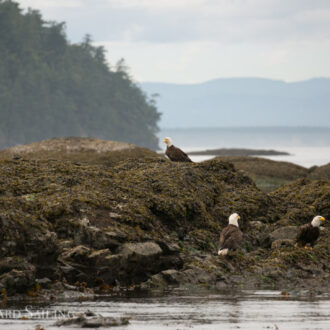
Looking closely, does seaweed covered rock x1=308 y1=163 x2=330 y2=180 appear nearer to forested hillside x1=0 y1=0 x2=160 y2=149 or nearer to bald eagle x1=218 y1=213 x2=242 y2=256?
bald eagle x1=218 y1=213 x2=242 y2=256

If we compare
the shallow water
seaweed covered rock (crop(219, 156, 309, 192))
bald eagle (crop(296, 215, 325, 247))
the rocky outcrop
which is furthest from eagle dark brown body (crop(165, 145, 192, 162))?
seaweed covered rock (crop(219, 156, 309, 192))

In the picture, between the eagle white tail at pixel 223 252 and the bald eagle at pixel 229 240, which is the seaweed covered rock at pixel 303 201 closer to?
the bald eagle at pixel 229 240

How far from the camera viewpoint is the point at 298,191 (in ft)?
67.5

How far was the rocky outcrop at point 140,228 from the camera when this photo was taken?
13.1 m

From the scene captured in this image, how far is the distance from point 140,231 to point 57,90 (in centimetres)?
12394

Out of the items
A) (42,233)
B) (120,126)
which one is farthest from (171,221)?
(120,126)

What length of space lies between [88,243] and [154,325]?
3989mm

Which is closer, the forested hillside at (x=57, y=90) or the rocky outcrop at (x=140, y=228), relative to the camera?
the rocky outcrop at (x=140, y=228)

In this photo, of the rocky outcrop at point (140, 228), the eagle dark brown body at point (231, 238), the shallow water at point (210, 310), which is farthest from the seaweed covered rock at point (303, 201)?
the shallow water at point (210, 310)

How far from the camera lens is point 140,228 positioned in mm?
15188

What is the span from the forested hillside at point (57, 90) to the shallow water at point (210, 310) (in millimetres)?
108300

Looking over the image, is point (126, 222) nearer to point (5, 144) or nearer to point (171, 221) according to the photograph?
point (171, 221)

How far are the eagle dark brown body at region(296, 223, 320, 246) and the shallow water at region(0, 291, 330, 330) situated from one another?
9.33 ft

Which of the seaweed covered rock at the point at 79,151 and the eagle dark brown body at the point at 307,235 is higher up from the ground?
the seaweed covered rock at the point at 79,151
